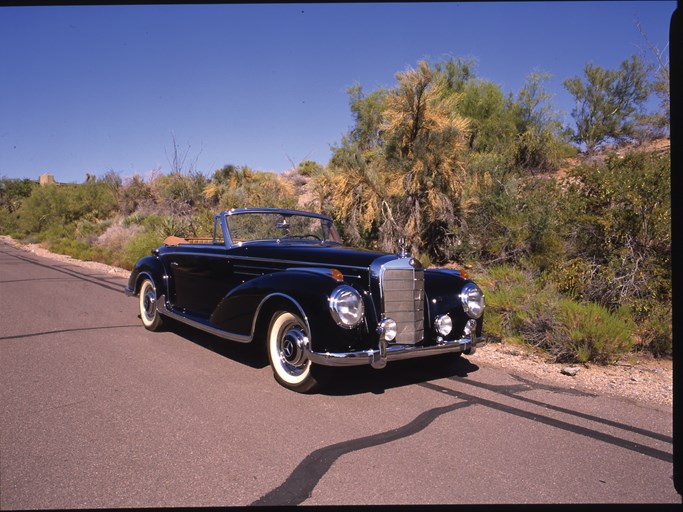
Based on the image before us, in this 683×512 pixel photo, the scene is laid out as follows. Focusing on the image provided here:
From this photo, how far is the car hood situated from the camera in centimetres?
527

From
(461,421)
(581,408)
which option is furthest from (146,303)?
(581,408)

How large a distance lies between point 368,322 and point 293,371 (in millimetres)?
871

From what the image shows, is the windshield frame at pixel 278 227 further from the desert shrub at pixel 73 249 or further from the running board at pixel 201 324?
the desert shrub at pixel 73 249

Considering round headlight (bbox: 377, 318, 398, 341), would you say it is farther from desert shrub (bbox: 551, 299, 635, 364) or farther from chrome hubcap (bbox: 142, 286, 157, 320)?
chrome hubcap (bbox: 142, 286, 157, 320)

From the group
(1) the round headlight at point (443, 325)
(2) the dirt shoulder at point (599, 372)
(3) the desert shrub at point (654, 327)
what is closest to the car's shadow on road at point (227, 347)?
(1) the round headlight at point (443, 325)

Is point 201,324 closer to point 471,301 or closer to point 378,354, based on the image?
point 378,354

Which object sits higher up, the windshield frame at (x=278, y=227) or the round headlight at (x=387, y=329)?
the windshield frame at (x=278, y=227)

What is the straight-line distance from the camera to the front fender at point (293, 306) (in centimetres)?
457

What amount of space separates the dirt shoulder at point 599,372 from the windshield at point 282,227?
7.94 ft

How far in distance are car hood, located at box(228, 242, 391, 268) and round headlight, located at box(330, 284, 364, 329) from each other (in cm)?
54

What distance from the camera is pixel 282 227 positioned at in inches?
268

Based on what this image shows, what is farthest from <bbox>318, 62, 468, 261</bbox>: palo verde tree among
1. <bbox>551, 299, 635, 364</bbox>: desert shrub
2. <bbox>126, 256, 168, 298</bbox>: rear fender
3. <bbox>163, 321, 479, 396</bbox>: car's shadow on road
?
<bbox>163, 321, 479, 396</bbox>: car's shadow on road

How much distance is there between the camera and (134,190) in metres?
31.4

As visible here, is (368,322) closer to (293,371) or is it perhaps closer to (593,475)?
(293,371)
